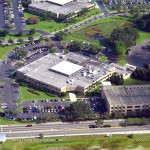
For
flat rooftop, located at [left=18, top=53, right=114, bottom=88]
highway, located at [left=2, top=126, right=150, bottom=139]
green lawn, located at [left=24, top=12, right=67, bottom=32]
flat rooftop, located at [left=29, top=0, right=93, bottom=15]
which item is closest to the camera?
highway, located at [left=2, top=126, right=150, bottom=139]

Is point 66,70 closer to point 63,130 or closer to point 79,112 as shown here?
point 79,112

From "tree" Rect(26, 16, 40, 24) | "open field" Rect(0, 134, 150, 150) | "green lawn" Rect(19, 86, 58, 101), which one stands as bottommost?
"open field" Rect(0, 134, 150, 150)

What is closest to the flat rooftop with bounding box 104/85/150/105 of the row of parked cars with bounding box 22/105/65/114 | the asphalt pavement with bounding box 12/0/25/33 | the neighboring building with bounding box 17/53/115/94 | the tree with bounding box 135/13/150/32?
the neighboring building with bounding box 17/53/115/94

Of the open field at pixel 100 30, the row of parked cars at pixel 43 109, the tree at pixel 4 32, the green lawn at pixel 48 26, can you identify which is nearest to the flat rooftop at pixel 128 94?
the row of parked cars at pixel 43 109

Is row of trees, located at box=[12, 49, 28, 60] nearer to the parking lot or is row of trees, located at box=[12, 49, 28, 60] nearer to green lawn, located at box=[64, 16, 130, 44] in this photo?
green lawn, located at box=[64, 16, 130, 44]

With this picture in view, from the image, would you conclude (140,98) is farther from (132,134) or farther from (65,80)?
(65,80)

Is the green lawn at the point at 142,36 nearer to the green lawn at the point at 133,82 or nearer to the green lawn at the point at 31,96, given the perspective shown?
the green lawn at the point at 133,82

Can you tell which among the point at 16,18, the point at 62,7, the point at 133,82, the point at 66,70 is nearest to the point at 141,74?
the point at 133,82
